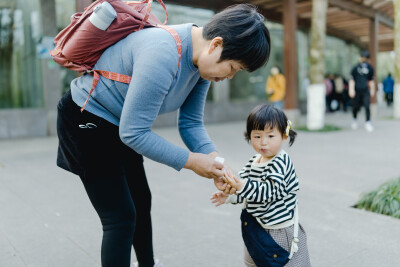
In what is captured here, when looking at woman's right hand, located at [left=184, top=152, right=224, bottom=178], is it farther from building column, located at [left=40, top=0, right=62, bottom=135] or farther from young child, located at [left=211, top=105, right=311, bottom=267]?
building column, located at [left=40, top=0, right=62, bottom=135]

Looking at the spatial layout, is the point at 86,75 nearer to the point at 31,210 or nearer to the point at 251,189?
the point at 251,189

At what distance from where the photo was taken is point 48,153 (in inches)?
278

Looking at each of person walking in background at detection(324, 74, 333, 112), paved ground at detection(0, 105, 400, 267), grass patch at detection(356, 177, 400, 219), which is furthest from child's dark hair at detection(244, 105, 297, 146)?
person walking in background at detection(324, 74, 333, 112)

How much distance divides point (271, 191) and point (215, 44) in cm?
76

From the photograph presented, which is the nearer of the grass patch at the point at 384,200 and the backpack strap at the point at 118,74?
the backpack strap at the point at 118,74

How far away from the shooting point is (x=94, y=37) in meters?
1.70

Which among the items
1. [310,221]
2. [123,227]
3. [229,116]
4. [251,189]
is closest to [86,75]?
[123,227]

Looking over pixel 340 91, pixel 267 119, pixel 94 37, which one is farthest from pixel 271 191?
pixel 340 91

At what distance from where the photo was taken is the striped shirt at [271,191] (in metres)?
1.90

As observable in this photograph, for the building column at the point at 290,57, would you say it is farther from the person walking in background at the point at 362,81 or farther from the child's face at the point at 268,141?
the child's face at the point at 268,141

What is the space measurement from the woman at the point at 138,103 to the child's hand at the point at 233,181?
0.04 m

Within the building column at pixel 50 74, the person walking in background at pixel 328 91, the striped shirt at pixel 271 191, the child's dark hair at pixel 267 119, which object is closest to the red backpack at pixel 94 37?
the child's dark hair at pixel 267 119

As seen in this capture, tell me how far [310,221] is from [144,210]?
1785 millimetres

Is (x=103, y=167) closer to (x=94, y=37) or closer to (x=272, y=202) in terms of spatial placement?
(x=94, y=37)
